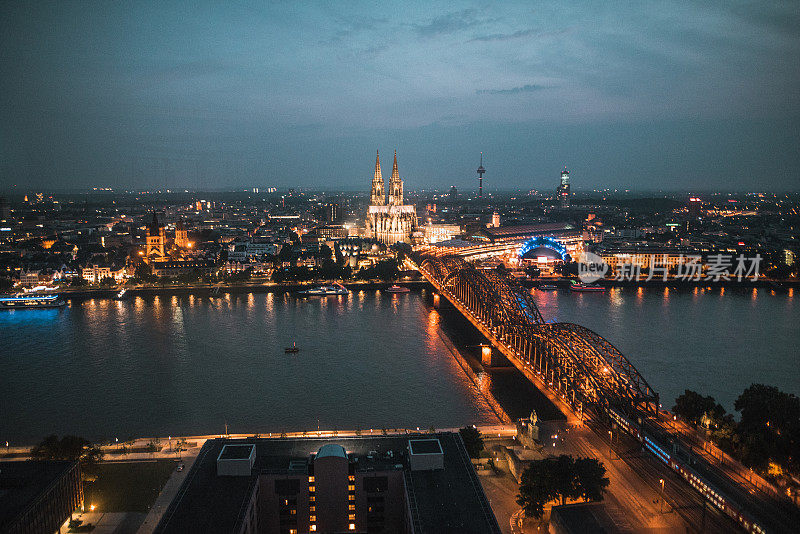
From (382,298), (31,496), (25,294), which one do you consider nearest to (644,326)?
(382,298)

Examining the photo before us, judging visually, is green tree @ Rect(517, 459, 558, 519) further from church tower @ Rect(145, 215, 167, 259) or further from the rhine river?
church tower @ Rect(145, 215, 167, 259)

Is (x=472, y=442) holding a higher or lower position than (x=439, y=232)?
lower

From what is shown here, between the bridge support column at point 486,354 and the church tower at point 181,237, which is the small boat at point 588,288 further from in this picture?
the church tower at point 181,237

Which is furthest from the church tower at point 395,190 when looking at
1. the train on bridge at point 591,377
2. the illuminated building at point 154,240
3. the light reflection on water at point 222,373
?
the train on bridge at point 591,377

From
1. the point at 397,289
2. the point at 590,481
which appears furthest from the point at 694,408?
the point at 397,289

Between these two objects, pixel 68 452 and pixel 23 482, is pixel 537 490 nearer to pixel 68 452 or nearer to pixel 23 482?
pixel 23 482

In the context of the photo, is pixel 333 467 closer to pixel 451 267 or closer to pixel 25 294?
pixel 451 267
